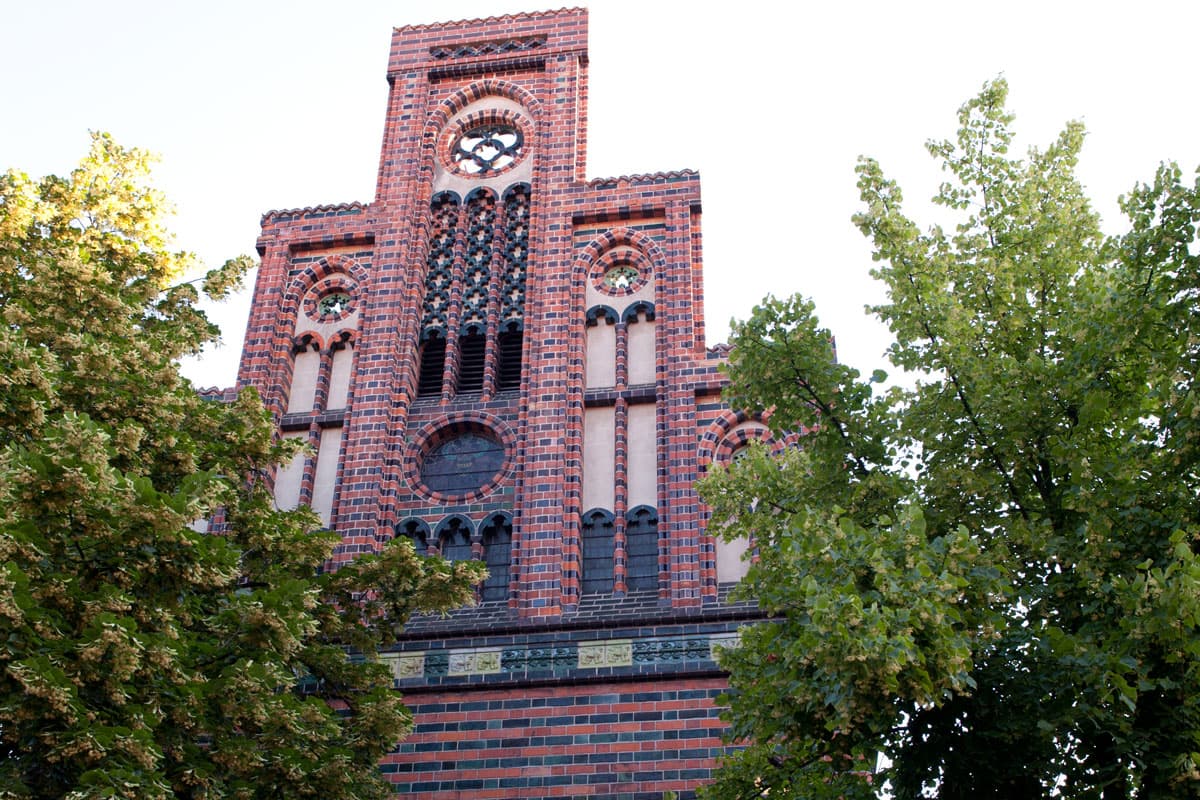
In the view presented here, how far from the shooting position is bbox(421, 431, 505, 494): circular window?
15609 mm

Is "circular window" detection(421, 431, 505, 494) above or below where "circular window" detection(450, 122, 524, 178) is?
below

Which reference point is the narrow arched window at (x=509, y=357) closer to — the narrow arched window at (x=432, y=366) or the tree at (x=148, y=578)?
the narrow arched window at (x=432, y=366)

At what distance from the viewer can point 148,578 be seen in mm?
9570

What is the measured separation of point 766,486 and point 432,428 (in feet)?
20.9

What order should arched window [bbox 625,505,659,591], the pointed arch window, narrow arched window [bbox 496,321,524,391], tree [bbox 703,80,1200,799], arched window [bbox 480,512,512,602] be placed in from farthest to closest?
the pointed arch window
narrow arched window [bbox 496,321,524,391]
arched window [bbox 480,512,512,602]
arched window [bbox 625,505,659,591]
tree [bbox 703,80,1200,799]

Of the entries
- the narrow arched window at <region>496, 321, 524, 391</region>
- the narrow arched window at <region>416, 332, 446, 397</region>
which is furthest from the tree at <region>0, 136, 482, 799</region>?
the narrow arched window at <region>496, 321, 524, 391</region>

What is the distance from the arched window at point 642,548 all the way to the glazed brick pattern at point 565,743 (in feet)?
4.74

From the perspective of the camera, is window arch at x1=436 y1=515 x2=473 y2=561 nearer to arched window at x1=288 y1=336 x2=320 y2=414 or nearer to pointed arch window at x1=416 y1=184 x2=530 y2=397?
pointed arch window at x1=416 y1=184 x2=530 y2=397

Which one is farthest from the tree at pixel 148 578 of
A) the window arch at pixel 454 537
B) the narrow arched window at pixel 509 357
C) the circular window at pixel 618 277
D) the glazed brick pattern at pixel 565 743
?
the circular window at pixel 618 277

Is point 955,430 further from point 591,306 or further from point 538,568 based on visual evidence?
point 591,306

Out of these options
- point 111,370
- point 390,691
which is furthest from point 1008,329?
point 111,370

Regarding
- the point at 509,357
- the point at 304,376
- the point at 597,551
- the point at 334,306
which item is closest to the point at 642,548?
the point at 597,551

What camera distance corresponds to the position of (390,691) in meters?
11.3

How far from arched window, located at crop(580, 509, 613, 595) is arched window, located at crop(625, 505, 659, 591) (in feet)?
0.68
